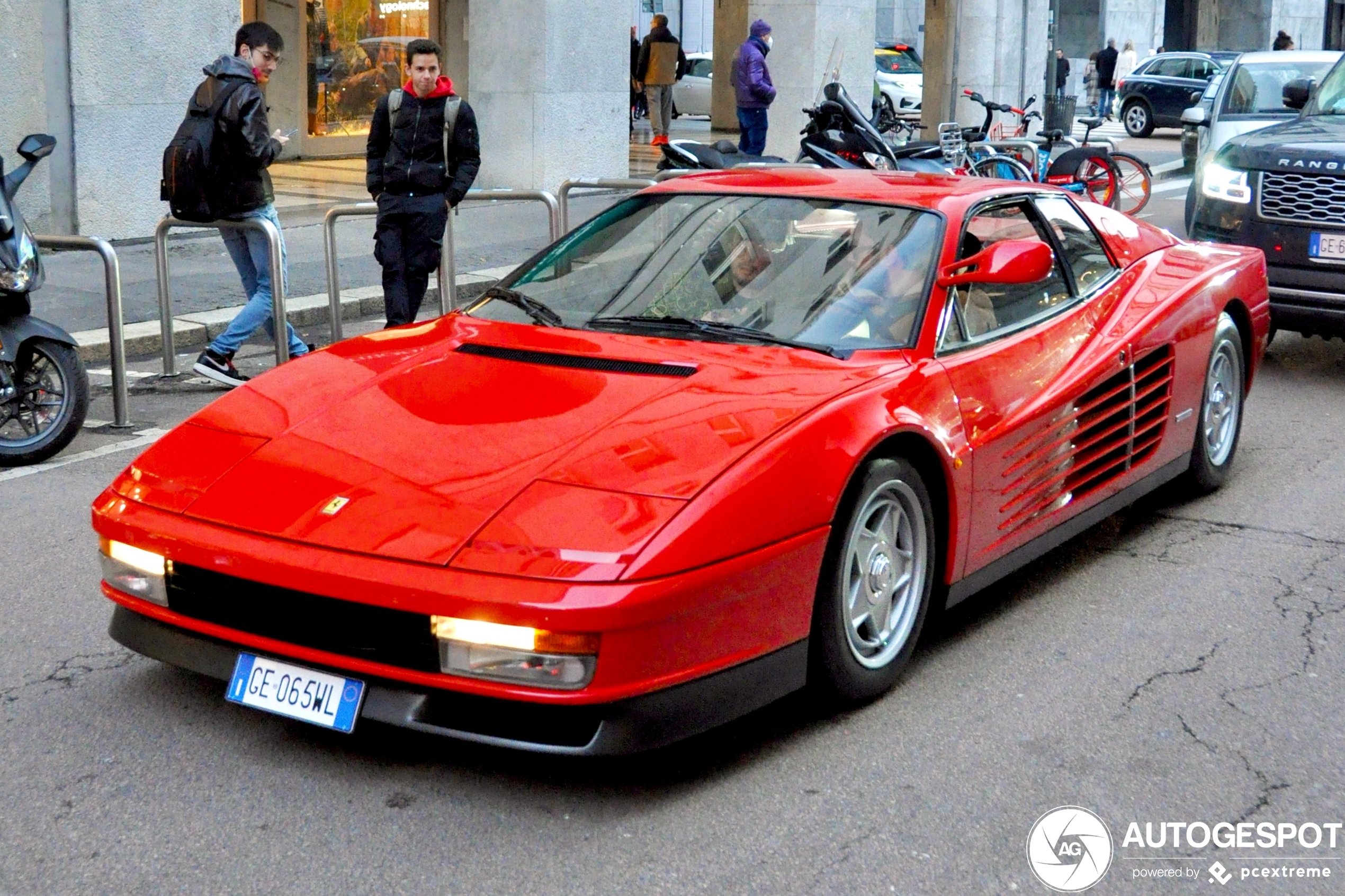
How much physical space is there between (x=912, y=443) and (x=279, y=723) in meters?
1.76

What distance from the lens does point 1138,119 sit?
3344 cm

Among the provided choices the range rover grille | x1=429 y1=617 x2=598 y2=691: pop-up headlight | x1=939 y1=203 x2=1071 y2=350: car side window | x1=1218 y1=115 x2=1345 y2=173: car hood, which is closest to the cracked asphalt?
x1=429 y1=617 x2=598 y2=691: pop-up headlight

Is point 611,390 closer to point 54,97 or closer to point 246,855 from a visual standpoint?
point 246,855

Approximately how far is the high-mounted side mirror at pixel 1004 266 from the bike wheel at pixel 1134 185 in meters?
12.6

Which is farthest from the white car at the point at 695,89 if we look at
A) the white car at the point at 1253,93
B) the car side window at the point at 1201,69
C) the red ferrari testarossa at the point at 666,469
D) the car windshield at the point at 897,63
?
Answer: the red ferrari testarossa at the point at 666,469

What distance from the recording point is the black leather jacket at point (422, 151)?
8.53 metres

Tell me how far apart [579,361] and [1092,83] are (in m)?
37.5

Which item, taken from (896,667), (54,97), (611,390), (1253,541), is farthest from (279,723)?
(54,97)

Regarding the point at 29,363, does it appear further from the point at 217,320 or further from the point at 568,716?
the point at 568,716

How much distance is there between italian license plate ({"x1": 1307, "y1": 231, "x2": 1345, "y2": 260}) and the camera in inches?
344

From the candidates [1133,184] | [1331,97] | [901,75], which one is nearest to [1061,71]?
[901,75]

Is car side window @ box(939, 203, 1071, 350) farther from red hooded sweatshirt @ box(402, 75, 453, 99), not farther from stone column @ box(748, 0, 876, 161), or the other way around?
stone column @ box(748, 0, 876, 161)

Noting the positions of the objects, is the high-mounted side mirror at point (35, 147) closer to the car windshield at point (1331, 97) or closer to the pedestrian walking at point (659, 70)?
the car windshield at point (1331, 97)

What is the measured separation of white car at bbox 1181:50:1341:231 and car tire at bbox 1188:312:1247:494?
8.85 metres
